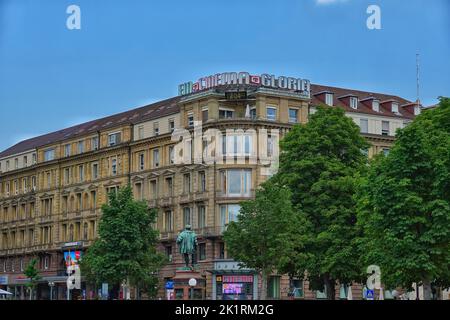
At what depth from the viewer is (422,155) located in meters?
43.6

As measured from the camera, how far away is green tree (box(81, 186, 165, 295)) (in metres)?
63.2

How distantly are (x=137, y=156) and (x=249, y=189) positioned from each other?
50.1 feet

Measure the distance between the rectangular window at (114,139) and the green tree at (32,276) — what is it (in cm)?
1428

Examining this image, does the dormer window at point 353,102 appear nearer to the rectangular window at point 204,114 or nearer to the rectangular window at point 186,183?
the rectangular window at point 204,114

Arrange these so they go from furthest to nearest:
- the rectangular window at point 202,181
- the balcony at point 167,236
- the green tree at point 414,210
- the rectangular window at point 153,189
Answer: the rectangular window at point 153,189
the balcony at point 167,236
the rectangular window at point 202,181
the green tree at point 414,210

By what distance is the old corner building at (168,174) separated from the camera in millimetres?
76375

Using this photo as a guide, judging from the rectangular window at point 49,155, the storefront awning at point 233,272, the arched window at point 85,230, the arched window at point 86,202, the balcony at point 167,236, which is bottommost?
the storefront awning at point 233,272

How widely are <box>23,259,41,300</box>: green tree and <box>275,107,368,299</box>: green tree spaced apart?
123 ft

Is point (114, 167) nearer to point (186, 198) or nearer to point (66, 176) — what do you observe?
point (66, 176)

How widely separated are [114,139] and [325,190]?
125ft

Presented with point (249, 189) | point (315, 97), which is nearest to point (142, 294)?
point (249, 189)

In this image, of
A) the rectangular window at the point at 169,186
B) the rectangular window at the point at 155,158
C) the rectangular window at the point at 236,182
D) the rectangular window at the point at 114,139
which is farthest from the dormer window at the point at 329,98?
the rectangular window at the point at 114,139

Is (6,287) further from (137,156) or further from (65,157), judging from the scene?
(137,156)

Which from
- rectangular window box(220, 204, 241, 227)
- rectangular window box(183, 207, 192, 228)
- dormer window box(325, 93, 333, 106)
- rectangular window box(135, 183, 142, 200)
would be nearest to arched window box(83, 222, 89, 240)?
rectangular window box(135, 183, 142, 200)
